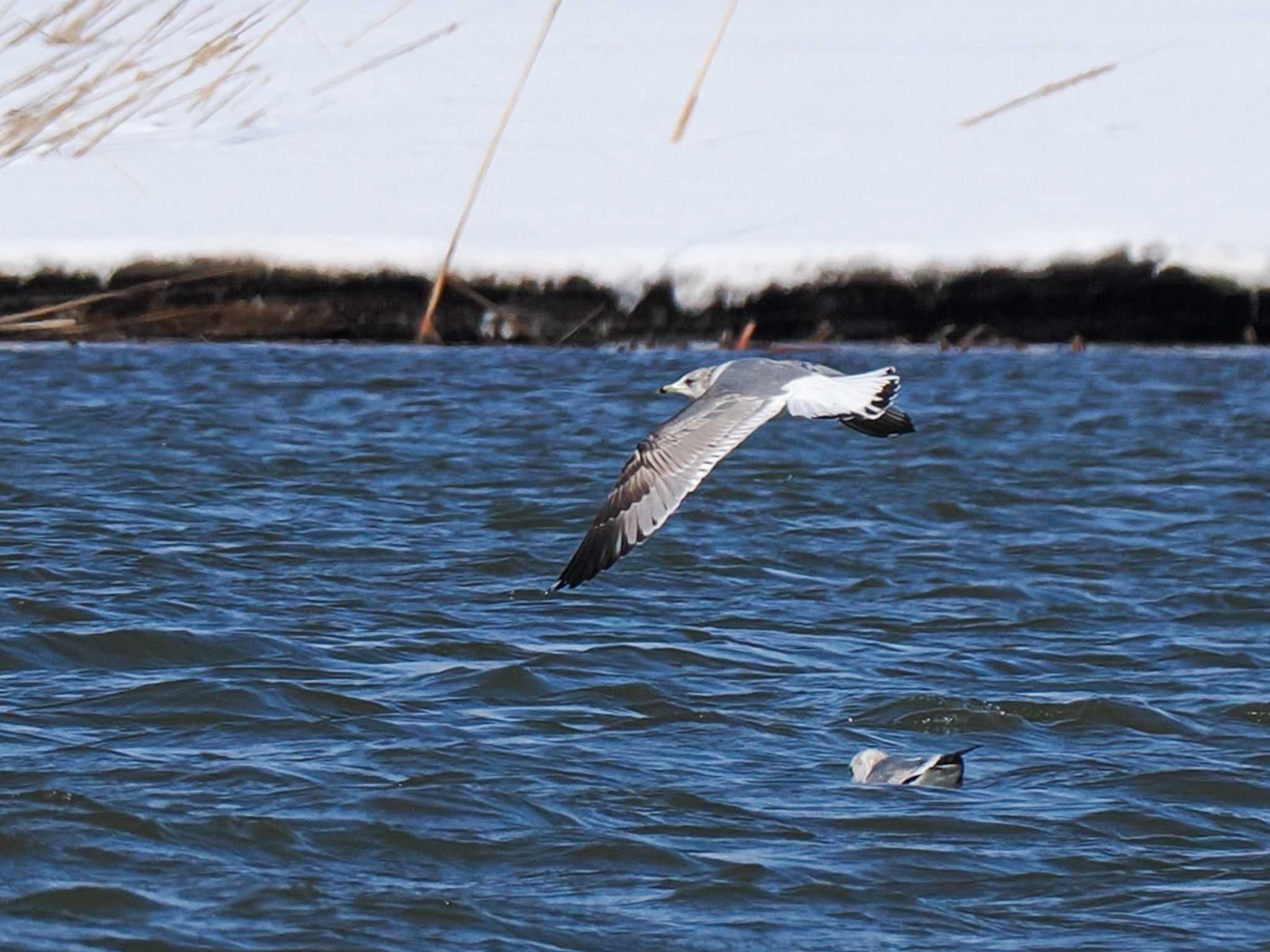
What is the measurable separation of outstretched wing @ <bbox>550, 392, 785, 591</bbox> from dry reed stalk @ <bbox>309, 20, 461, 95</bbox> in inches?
288

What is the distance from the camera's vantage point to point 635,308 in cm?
984

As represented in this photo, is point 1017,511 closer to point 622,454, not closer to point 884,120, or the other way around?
point 622,454

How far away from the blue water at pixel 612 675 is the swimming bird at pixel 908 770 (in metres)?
0.05

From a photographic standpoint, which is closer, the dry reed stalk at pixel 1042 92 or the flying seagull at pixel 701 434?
the flying seagull at pixel 701 434

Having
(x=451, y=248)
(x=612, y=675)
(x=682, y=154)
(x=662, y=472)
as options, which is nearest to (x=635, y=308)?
(x=451, y=248)

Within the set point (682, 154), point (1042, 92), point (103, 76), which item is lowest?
point (682, 154)

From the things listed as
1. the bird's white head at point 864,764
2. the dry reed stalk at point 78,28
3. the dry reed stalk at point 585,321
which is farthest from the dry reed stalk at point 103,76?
the bird's white head at point 864,764

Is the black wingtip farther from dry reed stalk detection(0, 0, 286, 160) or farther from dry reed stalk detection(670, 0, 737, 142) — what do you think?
dry reed stalk detection(670, 0, 737, 142)

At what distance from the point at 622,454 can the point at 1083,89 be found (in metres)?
5.16

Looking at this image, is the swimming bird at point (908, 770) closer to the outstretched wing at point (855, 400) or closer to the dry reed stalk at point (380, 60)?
the outstretched wing at point (855, 400)

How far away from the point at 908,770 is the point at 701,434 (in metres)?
0.98

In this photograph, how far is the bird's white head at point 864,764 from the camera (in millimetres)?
4645

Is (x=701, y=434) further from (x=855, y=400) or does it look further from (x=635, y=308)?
(x=635, y=308)

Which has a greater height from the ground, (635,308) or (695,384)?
(635,308)
